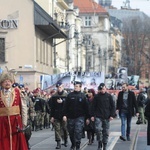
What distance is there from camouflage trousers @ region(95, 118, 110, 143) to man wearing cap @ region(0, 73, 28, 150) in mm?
5982

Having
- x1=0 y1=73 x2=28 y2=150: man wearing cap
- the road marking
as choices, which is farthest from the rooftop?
x1=0 y1=73 x2=28 y2=150: man wearing cap

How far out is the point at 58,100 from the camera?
19.8m

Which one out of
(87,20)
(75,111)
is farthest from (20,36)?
(87,20)

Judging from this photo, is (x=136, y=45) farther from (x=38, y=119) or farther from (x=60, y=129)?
(x=60, y=129)

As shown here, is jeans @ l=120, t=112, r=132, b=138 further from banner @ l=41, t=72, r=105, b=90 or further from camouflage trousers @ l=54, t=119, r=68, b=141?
banner @ l=41, t=72, r=105, b=90

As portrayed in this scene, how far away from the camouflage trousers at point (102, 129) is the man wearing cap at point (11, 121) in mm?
5982

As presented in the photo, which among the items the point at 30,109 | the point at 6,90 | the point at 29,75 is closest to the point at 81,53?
the point at 29,75

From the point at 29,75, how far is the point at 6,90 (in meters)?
35.7

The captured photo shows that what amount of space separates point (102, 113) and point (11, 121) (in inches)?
241

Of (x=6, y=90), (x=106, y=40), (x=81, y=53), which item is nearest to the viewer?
(x=6, y=90)

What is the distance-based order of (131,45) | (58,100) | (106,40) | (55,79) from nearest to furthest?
1. (58,100)
2. (55,79)
3. (131,45)
4. (106,40)

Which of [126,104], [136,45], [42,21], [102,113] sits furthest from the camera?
[136,45]

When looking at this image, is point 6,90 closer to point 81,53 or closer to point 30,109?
point 30,109

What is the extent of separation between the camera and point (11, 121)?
41.4 ft
